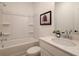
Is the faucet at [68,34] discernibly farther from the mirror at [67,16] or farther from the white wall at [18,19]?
the white wall at [18,19]

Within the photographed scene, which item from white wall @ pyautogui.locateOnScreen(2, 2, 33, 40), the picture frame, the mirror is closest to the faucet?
Result: the mirror

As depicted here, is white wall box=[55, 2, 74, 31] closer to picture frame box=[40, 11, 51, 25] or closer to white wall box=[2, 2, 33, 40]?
picture frame box=[40, 11, 51, 25]

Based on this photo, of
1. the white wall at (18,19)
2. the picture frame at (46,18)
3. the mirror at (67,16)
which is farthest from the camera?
the white wall at (18,19)

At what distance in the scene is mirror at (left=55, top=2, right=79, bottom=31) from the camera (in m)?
1.74

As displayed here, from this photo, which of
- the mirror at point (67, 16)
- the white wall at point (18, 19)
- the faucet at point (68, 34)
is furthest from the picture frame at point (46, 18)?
the white wall at point (18, 19)

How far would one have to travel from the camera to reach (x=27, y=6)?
3.54 m

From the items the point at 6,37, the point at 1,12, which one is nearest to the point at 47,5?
the point at 1,12

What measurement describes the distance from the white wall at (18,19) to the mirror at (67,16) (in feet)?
5.31

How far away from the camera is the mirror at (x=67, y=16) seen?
174 centimetres

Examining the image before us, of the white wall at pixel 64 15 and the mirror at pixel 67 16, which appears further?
the white wall at pixel 64 15

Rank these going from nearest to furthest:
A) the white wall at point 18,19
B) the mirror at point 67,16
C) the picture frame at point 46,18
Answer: the mirror at point 67,16 < the picture frame at point 46,18 < the white wall at point 18,19

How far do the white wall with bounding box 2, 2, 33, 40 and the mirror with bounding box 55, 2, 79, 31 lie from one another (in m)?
1.62

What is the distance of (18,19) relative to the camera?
3328 millimetres

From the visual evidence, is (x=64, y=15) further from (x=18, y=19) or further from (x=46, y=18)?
(x=18, y=19)
